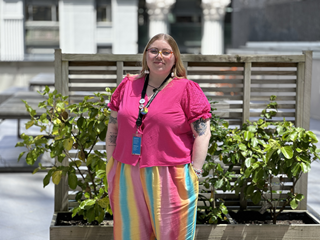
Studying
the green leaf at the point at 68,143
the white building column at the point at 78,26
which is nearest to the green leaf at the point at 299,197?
the green leaf at the point at 68,143

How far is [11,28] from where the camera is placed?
26281mm

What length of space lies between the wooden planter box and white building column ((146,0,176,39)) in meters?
25.2

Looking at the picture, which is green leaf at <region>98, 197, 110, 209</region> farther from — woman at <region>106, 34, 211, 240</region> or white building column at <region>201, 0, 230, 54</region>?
white building column at <region>201, 0, 230, 54</region>

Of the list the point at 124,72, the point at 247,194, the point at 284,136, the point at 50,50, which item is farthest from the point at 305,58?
the point at 50,50

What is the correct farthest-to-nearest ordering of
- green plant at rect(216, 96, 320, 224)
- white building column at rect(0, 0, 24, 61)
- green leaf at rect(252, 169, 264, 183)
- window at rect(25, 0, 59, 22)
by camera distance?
window at rect(25, 0, 59, 22)
white building column at rect(0, 0, 24, 61)
green leaf at rect(252, 169, 264, 183)
green plant at rect(216, 96, 320, 224)

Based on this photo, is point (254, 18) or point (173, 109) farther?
point (254, 18)

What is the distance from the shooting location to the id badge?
2770 mm

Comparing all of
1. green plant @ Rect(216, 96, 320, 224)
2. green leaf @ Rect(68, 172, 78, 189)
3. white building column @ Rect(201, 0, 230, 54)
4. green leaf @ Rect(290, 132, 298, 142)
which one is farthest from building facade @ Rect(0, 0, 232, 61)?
green leaf @ Rect(290, 132, 298, 142)

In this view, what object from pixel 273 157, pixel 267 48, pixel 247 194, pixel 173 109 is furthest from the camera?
pixel 267 48

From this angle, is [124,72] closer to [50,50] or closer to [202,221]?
[202,221]

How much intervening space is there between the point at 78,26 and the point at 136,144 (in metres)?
24.5

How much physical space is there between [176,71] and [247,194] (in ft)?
4.83

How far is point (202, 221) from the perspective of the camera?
13.2ft

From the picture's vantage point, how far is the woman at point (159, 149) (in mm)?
2773
